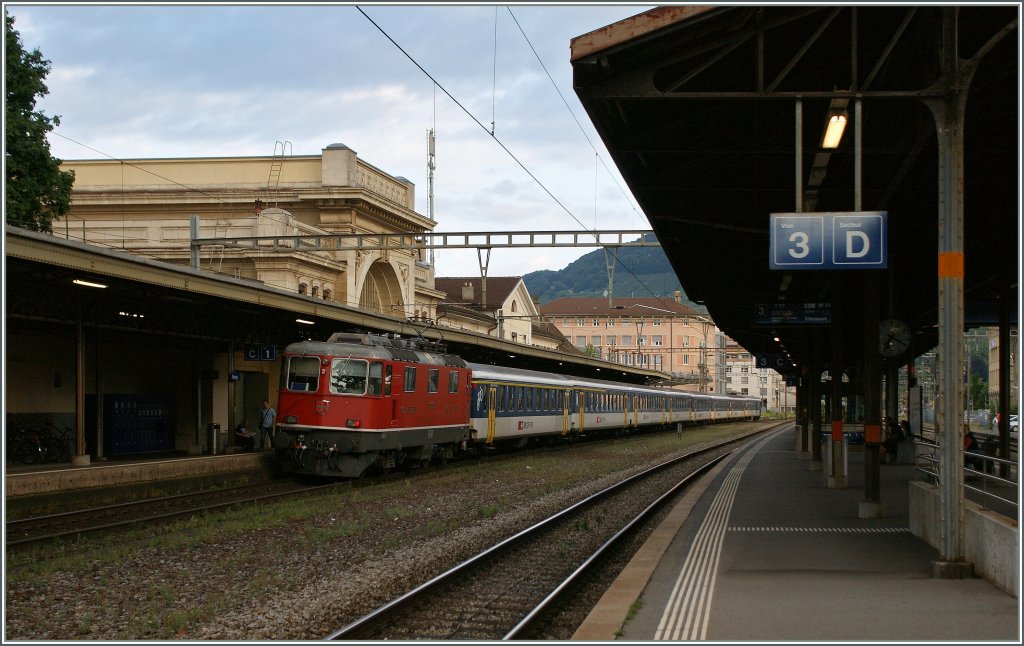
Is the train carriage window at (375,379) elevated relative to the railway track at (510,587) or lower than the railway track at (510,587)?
elevated

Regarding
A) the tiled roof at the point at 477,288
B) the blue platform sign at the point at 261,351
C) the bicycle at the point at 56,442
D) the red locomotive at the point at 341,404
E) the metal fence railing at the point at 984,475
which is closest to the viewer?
the metal fence railing at the point at 984,475

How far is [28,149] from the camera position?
31.2 meters

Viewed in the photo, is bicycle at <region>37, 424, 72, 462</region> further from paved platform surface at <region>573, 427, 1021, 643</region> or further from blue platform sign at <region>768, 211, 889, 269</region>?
blue platform sign at <region>768, 211, 889, 269</region>

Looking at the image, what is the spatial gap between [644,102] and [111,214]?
39650 mm

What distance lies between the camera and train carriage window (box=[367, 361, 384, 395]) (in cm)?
2092

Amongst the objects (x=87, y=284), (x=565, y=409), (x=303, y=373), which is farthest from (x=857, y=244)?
(x=565, y=409)

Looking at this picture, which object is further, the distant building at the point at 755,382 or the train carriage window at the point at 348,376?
the distant building at the point at 755,382

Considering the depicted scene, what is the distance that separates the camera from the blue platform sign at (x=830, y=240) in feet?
35.8

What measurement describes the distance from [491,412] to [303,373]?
9.49 meters

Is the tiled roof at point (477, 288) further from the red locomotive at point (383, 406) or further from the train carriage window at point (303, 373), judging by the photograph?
the train carriage window at point (303, 373)

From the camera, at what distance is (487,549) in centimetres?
1289

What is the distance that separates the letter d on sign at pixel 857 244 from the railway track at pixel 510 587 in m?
4.31

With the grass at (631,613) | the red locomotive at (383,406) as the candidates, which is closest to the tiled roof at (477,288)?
the red locomotive at (383,406)

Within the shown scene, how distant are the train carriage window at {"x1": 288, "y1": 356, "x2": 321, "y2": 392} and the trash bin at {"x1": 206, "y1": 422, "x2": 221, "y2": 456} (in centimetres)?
748
